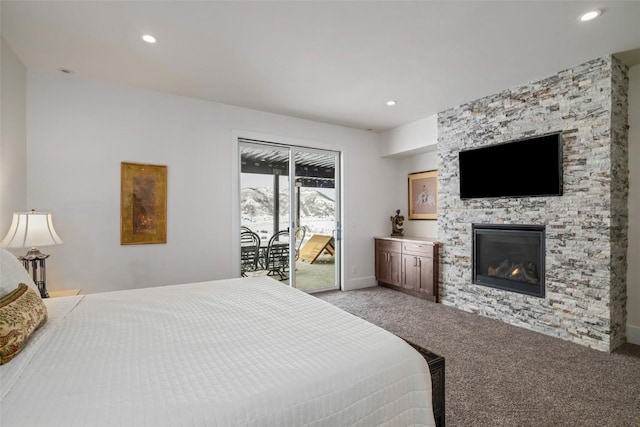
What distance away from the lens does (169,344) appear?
131 cm

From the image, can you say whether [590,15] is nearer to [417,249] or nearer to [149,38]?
[417,249]

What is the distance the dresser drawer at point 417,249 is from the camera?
4.34 metres

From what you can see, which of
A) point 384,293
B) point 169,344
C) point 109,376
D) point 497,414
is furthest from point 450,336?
point 109,376

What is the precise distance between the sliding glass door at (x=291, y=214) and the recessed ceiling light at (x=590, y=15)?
3.32 metres

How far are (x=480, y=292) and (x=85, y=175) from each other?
4.71m

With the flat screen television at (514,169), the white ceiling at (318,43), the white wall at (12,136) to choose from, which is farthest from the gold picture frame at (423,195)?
the white wall at (12,136)

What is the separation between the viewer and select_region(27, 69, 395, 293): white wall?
10.1 ft

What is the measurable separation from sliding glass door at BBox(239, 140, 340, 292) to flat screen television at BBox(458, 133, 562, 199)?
6.70ft

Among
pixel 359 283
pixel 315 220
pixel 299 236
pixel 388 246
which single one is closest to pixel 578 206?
pixel 388 246

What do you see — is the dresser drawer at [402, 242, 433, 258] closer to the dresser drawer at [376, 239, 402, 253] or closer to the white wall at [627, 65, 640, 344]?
the dresser drawer at [376, 239, 402, 253]

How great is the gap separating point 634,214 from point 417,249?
230 centimetres

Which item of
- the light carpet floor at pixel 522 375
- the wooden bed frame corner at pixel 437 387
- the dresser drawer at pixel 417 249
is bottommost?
the light carpet floor at pixel 522 375

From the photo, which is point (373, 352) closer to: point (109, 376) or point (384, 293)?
point (109, 376)

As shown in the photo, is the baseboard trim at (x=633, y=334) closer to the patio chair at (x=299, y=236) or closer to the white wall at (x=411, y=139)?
the white wall at (x=411, y=139)
